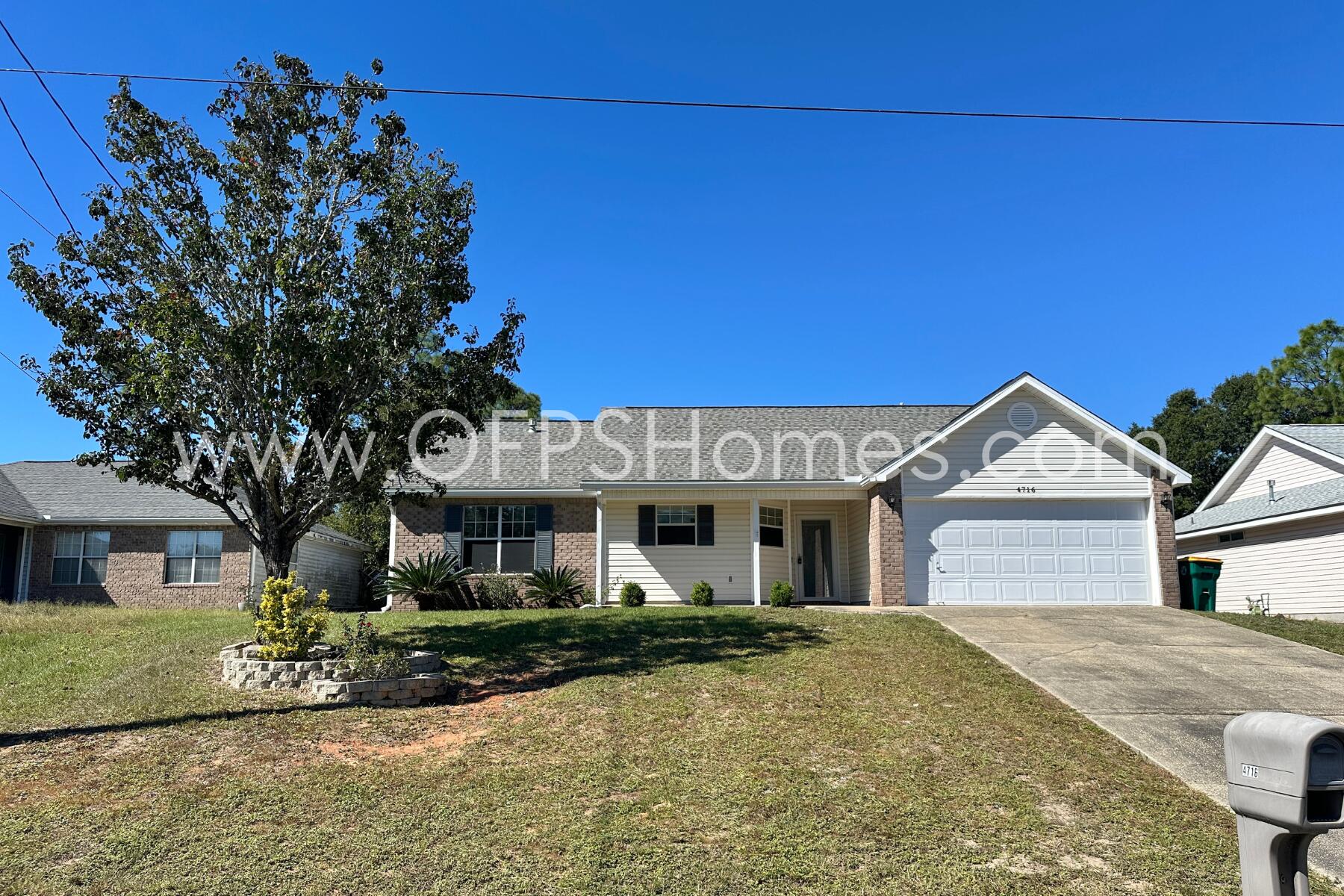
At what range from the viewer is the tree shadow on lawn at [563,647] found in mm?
9797

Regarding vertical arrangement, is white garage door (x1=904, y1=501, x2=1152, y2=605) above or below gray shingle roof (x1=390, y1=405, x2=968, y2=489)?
below

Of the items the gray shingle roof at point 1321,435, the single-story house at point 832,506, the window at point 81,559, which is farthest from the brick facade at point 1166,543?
the window at point 81,559

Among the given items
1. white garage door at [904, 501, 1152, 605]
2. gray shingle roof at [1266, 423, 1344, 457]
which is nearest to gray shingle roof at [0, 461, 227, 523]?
white garage door at [904, 501, 1152, 605]

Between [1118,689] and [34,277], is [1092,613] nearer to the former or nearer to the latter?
[1118,689]

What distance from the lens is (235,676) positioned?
11.0 metres

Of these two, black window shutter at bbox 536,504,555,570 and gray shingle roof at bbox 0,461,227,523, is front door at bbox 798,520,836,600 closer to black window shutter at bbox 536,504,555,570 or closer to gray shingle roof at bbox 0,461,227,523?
black window shutter at bbox 536,504,555,570

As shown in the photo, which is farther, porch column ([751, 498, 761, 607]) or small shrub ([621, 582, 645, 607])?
small shrub ([621, 582, 645, 607])

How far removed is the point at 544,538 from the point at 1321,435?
64.1 feet

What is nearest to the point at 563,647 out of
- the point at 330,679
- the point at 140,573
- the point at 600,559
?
the point at 330,679

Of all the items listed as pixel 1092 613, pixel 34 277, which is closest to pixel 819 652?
pixel 1092 613

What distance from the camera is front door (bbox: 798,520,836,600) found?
71.4ft

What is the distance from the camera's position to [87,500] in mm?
23984

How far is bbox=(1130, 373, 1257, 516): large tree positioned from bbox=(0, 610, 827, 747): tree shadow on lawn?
3995 centimetres

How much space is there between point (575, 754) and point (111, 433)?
26.3ft
